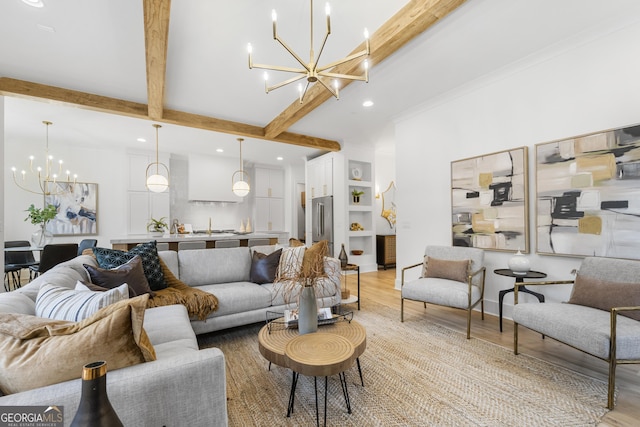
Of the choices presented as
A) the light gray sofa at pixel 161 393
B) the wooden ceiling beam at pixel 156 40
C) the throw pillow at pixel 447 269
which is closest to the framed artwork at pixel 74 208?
the wooden ceiling beam at pixel 156 40

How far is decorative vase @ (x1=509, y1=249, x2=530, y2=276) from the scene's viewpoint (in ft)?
9.24

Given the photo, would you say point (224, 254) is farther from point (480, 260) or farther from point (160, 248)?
point (480, 260)

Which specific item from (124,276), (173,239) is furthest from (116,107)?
(124,276)

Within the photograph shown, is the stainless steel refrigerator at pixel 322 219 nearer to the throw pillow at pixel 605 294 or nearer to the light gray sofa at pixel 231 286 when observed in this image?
the light gray sofa at pixel 231 286

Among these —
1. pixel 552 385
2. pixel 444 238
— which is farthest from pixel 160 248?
pixel 552 385

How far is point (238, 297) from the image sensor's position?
274 cm

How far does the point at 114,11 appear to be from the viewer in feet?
7.50

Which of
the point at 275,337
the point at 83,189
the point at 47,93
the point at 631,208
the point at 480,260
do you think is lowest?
the point at 275,337

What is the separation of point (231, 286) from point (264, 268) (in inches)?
16.0

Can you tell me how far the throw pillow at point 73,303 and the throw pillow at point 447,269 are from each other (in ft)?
9.96

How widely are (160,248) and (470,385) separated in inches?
180

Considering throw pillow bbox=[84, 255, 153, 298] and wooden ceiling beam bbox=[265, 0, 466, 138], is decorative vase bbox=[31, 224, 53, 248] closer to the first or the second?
throw pillow bbox=[84, 255, 153, 298]

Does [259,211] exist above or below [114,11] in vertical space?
below

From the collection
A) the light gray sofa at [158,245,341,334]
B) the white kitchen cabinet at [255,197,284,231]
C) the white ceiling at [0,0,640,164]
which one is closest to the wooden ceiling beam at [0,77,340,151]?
the white ceiling at [0,0,640,164]
